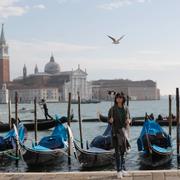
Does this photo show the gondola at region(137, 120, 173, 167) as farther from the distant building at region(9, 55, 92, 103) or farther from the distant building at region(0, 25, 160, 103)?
the distant building at region(9, 55, 92, 103)

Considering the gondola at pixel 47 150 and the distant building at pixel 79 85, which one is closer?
the gondola at pixel 47 150

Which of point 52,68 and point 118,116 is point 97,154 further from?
point 52,68

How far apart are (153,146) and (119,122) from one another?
436 centimetres

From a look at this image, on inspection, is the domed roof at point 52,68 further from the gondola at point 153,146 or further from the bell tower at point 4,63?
the gondola at point 153,146

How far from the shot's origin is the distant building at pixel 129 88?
129 meters

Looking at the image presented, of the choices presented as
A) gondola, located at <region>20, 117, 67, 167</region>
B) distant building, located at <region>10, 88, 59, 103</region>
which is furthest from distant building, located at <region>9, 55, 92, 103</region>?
gondola, located at <region>20, 117, 67, 167</region>

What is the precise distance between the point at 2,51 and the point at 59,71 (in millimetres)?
17327

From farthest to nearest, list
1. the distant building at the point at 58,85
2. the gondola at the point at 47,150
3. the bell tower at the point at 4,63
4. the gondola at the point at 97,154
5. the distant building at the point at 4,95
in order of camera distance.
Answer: the bell tower at the point at 4,63 < the distant building at the point at 58,85 < the distant building at the point at 4,95 < the gondola at the point at 47,150 < the gondola at the point at 97,154

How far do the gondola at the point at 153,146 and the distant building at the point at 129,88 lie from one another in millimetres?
114242

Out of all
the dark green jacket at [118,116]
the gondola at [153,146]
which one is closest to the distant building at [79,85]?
the gondola at [153,146]

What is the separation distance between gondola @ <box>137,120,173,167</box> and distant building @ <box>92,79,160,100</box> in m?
114

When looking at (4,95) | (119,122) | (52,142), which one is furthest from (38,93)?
(119,122)

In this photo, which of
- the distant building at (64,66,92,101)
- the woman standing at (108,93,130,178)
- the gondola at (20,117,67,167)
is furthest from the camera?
the distant building at (64,66,92,101)

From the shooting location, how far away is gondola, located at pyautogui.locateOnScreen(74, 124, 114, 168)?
988 centimetres
